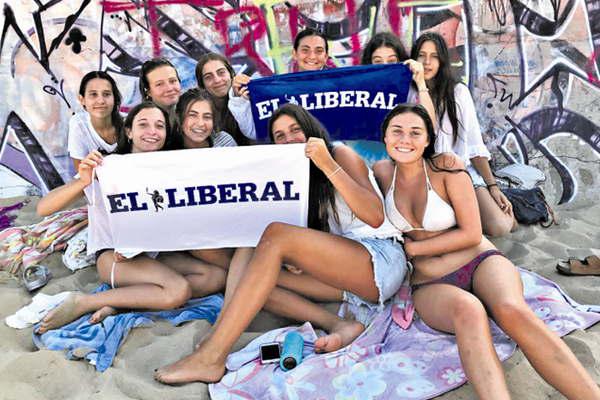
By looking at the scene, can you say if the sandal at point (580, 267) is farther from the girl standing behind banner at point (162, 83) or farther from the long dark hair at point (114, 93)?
the long dark hair at point (114, 93)

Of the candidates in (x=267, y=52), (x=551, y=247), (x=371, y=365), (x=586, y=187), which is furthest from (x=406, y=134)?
(x=586, y=187)

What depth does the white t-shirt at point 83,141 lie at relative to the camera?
4035mm

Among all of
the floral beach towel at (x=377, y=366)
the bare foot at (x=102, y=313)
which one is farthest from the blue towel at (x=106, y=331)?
the floral beach towel at (x=377, y=366)

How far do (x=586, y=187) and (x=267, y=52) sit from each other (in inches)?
144

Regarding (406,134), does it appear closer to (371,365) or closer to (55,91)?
(371,365)

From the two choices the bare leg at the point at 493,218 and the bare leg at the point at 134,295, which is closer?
the bare leg at the point at 134,295

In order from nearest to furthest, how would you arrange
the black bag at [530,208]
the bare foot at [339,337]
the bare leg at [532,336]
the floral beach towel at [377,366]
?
1. the bare leg at [532,336]
2. the floral beach towel at [377,366]
3. the bare foot at [339,337]
4. the black bag at [530,208]

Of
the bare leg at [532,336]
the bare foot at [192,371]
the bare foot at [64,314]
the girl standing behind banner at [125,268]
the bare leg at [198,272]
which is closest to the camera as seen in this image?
the bare leg at [532,336]

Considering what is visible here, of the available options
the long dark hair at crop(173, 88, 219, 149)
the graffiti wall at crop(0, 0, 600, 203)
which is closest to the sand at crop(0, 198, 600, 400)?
the long dark hair at crop(173, 88, 219, 149)

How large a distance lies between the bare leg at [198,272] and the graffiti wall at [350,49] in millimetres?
2750

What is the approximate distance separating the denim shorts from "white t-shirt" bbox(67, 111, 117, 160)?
2174 millimetres

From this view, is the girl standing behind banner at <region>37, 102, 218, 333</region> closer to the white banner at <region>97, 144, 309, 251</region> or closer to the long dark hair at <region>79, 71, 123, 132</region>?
the white banner at <region>97, 144, 309, 251</region>

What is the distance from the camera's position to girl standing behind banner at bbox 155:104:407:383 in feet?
9.53

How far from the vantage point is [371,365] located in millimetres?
2852
